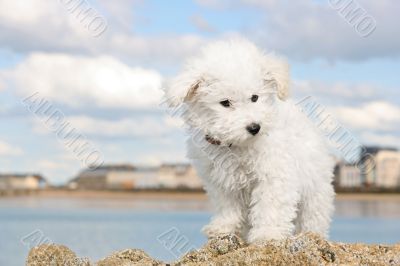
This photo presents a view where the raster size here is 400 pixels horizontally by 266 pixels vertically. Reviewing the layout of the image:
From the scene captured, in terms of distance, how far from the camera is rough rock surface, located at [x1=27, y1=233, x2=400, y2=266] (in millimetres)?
6004

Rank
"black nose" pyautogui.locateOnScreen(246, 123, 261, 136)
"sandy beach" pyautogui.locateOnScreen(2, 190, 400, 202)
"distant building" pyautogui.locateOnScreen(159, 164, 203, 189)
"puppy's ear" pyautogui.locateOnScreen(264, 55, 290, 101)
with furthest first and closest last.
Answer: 1. "distant building" pyautogui.locateOnScreen(159, 164, 203, 189)
2. "sandy beach" pyautogui.locateOnScreen(2, 190, 400, 202)
3. "puppy's ear" pyautogui.locateOnScreen(264, 55, 290, 101)
4. "black nose" pyautogui.locateOnScreen(246, 123, 261, 136)

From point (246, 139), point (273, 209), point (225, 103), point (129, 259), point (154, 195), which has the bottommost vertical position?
point (129, 259)

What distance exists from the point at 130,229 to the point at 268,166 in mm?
31122

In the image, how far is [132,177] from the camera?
4909 inches

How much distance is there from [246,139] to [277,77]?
2.27 feet

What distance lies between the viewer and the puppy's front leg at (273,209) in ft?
23.0

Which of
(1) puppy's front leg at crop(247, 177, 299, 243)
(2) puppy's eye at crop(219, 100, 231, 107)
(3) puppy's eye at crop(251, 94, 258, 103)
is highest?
(3) puppy's eye at crop(251, 94, 258, 103)

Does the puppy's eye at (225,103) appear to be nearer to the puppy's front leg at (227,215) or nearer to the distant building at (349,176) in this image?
the puppy's front leg at (227,215)

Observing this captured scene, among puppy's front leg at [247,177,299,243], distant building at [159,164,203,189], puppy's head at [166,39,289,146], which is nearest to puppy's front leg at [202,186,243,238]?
puppy's front leg at [247,177,299,243]

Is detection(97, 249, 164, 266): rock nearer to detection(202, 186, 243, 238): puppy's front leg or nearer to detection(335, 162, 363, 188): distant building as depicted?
detection(202, 186, 243, 238): puppy's front leg

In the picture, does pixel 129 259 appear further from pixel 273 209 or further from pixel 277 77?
pixel 277 77

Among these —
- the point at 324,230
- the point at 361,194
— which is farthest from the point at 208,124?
the point at 361,194

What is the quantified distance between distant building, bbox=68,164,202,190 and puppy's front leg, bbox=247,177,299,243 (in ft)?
350

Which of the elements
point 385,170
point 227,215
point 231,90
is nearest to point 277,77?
point 231,90
